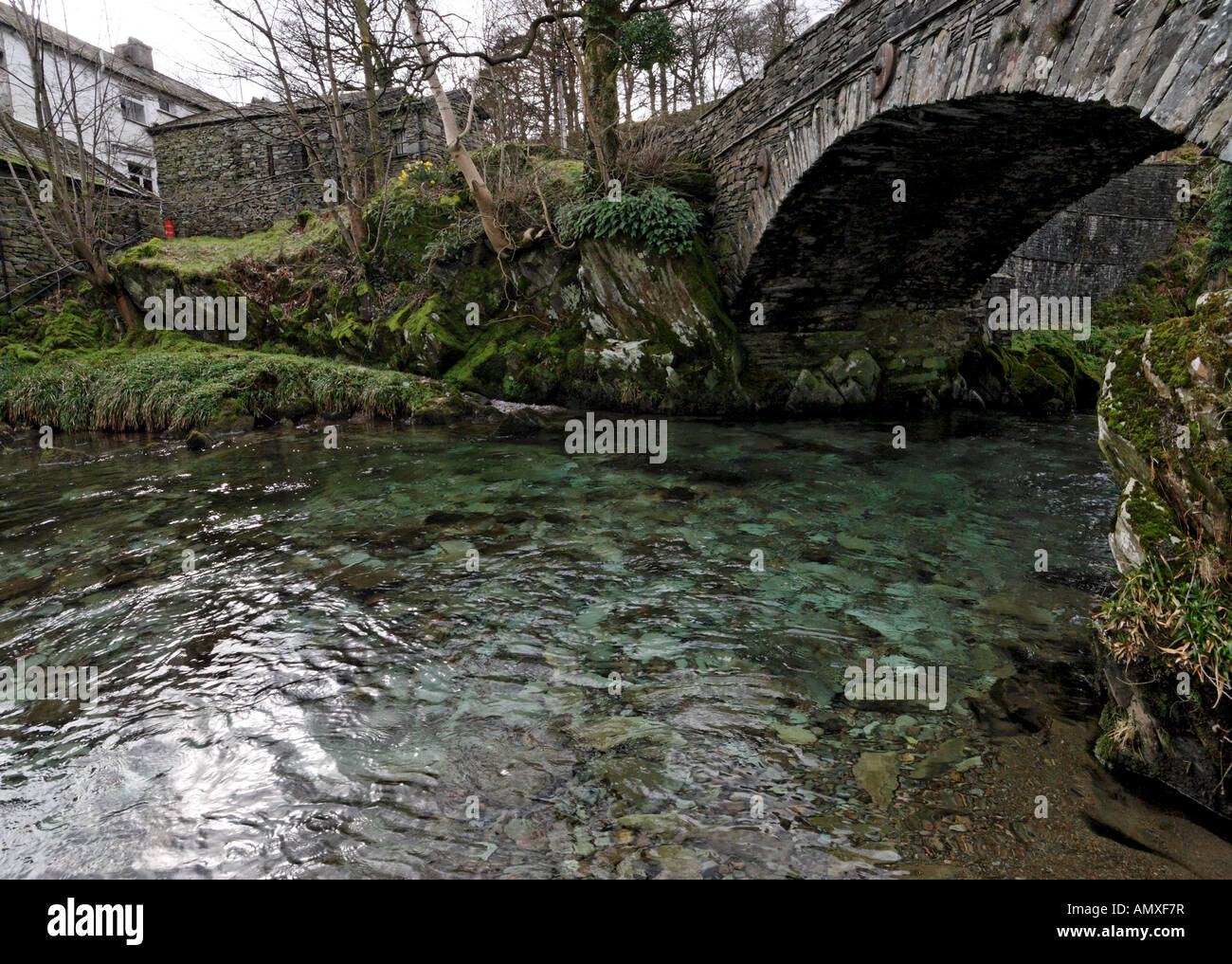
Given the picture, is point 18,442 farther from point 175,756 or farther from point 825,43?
point 825,43

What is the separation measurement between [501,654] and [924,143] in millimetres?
7841

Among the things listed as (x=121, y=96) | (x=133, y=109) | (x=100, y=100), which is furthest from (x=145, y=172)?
(x=100, y=100)

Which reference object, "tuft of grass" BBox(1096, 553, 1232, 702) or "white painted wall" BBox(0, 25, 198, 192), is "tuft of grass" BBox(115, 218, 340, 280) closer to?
"white painted wall" BBox(0, 25, 198, 192)

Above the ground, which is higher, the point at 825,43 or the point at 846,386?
the point at 825,43

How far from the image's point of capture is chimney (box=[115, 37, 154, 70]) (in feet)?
89.6

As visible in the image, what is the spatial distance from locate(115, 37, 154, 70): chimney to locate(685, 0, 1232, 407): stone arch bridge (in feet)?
93.3

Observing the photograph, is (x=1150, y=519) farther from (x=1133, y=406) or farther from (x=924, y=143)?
(x=924, y=143)

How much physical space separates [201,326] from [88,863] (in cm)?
1569

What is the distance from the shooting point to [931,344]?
13.5 metres

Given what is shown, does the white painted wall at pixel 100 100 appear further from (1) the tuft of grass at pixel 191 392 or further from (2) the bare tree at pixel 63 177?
(1) the tuft of grass at pixel 191 392

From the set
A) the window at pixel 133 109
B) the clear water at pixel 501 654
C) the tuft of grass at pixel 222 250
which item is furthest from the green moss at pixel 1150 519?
the window at pixel 133 109
